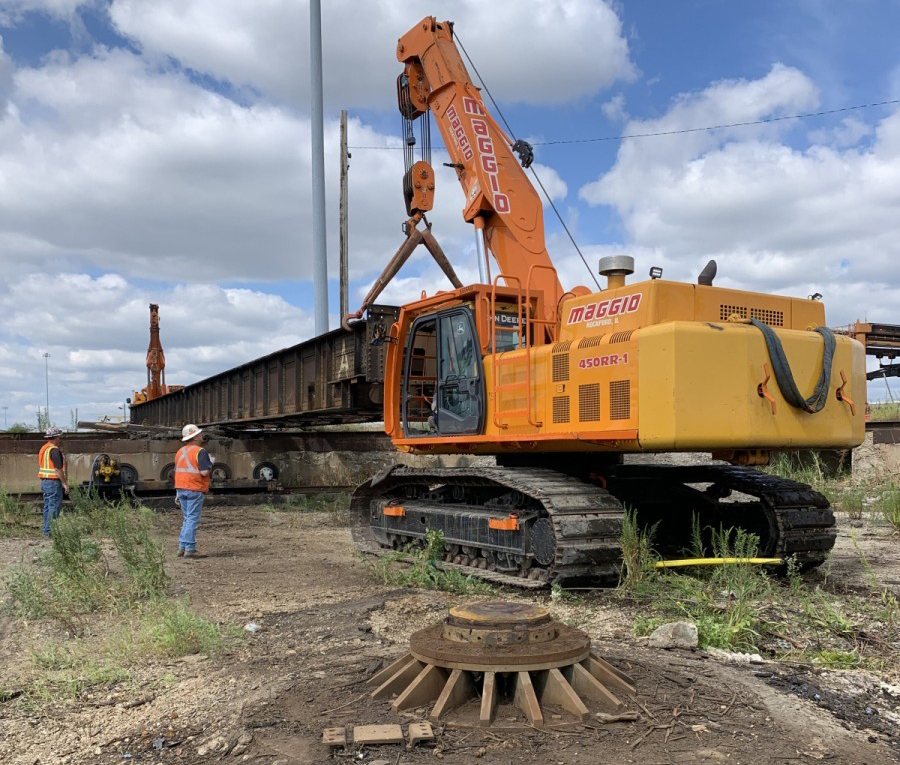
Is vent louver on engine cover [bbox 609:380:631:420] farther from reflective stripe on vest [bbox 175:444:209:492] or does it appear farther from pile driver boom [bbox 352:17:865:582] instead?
reflective stripe on vest [bbox 175:444:209:492]

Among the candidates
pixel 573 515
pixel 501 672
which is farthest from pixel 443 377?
pixel 501 672

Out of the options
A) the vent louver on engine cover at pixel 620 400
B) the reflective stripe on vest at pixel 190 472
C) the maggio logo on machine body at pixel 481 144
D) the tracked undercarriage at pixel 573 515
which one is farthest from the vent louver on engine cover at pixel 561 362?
the reflective stripe on vest at pixel 190 472

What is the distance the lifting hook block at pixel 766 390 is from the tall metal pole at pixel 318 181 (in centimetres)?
1188

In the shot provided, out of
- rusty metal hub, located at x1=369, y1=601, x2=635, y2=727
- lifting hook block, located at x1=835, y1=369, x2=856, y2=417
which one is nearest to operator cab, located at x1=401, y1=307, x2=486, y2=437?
lifting hook block, located at x1=835, y1=369, x2=856, y2=417

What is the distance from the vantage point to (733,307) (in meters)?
7.35

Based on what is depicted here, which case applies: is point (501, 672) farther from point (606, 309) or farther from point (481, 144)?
point (481, 144)

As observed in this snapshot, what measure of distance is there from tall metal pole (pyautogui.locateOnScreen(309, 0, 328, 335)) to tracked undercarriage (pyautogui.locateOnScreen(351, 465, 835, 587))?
8.11m

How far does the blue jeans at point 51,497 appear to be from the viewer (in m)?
12.2

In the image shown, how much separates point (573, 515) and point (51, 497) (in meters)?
8.56

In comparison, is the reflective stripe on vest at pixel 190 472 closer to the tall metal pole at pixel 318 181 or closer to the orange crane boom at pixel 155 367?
the tall metal pole at pixel 318 181

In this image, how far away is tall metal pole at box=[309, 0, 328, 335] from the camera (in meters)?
17.6

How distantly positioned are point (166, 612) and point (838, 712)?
441cm

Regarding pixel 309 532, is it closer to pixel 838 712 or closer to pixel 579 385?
pixel 579 385

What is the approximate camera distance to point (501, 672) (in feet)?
13.7
